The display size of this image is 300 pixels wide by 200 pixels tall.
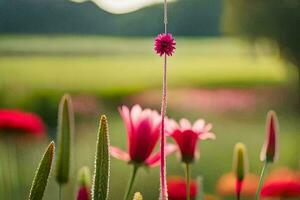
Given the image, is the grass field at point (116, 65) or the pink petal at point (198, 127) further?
the grass field at point (116, 65)

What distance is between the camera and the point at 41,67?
736 cm

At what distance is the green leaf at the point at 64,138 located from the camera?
0.36m

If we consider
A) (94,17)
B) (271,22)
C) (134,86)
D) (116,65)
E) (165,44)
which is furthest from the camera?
(116,65)

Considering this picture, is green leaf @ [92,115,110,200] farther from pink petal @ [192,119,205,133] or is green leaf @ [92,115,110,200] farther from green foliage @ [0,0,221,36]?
green foliage @ [0,0,221,36]

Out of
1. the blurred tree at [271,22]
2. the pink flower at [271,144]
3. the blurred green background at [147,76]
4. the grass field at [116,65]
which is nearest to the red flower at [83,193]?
the pink flower at [271,144]

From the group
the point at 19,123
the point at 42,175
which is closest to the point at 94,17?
the point at 19,123

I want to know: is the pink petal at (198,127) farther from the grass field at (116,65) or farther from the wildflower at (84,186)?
the grass field at (116,65)

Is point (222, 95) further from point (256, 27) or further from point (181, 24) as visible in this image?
point (181, 24)

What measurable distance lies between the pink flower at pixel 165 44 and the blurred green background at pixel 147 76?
191 centimetres

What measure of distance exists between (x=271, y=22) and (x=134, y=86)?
232 centimetres

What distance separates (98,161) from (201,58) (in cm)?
1034

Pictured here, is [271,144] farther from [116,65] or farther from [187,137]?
[116,65]

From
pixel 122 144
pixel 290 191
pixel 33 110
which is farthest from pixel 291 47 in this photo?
pixel 290 191

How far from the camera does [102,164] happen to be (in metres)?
0.30
